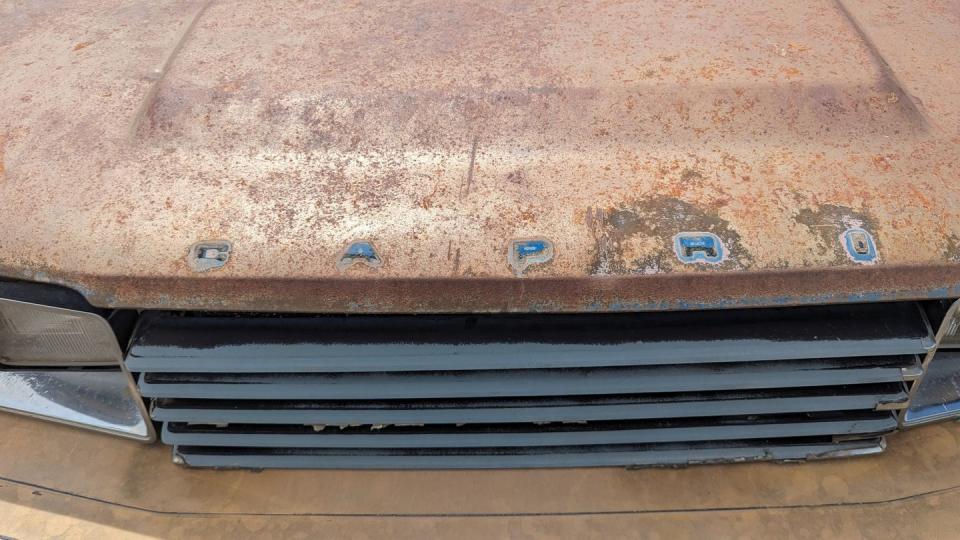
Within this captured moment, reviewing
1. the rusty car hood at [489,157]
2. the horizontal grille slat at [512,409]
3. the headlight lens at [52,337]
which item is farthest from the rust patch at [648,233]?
the headlight lens at [52,337]

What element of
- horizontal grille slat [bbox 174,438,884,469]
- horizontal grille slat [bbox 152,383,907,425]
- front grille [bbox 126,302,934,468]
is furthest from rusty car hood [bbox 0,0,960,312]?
horizontal grille slat [bbox 174,438,884,469]

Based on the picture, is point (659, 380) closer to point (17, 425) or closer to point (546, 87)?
point (546, 87)

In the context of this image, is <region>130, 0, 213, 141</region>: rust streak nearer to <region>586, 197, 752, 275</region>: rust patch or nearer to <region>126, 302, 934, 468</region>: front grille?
<region>126, 302, 934, 468</region>: front grille

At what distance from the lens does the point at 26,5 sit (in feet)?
6.37

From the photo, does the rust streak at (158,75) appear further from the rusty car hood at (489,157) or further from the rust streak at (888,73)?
the rust streak at (888,73)

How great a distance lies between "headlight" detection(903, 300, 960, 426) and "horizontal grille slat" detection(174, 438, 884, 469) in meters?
0.10

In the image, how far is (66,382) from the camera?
1.47 meters

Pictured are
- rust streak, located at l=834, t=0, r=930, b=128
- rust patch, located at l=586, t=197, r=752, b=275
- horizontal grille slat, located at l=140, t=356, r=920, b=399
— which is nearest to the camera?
rust patch, located at l=586, t=197, r=752, b=275

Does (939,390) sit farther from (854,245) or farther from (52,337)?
(52,337)

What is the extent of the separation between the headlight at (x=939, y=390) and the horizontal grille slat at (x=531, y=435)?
0.07m

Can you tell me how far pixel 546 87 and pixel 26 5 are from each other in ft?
4.82

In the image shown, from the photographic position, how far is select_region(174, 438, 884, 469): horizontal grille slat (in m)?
1.43

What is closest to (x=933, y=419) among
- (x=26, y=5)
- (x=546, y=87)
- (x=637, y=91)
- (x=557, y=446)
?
(x=557, y=446)

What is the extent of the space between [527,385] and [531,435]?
14 centimetres
